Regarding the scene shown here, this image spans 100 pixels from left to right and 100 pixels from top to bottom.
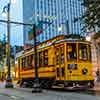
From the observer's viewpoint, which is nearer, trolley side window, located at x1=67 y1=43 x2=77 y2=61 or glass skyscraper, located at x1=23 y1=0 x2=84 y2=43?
trolley side window, located at x1=67 y1=43 x2=77 y2=61

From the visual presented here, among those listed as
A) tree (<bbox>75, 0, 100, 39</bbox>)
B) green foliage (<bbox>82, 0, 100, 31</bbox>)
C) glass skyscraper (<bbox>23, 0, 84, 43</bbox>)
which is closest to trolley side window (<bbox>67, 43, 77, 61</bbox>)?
tree (<bbox>75, 0, 100, 39</bbox>)

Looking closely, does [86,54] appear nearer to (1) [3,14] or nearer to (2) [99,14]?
(2) [99,14]

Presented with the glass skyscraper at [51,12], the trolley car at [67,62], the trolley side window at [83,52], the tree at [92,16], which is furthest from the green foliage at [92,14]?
the glass skyscraper at [51,12]

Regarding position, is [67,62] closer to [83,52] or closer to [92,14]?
[83,52]

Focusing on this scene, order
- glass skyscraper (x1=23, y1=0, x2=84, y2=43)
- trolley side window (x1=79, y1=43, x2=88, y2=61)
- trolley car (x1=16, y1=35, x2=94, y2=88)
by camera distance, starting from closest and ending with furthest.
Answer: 1. trolley car (x1=16, y1=35, x2=94, y2=88)
2. trolley side window (x1=79, y1=43, x2=88, y2=61)
3. glass skyscraper (x1=23, y1=0, x2=84, y2=43)

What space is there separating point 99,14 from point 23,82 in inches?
867

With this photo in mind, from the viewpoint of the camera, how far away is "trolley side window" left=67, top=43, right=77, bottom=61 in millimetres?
26156

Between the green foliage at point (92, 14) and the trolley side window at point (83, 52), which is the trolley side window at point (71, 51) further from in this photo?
the green foliage at point (92, 14)

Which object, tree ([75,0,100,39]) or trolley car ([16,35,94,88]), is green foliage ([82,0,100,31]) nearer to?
tree ([75,0,100,39])

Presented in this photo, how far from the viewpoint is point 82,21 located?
16594 millimetres

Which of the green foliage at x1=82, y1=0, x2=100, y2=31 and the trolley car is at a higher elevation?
the green foliage at x1=82, y1=0, x2=100, y2=31

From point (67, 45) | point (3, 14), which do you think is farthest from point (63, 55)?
point (3, 14)

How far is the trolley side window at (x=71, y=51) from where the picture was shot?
26156 millimetres

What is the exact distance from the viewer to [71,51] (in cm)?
2644
